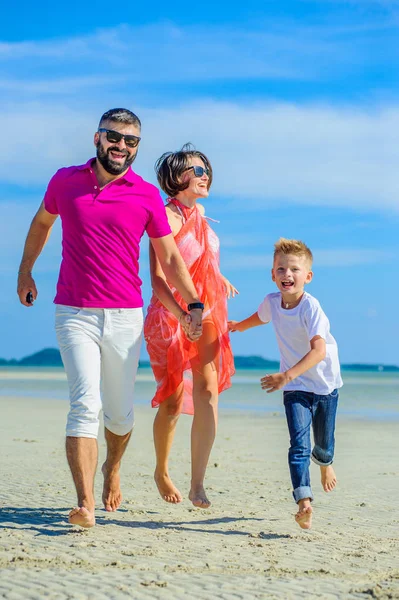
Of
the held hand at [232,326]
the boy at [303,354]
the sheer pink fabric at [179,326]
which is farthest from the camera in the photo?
the held hand at [232,326]

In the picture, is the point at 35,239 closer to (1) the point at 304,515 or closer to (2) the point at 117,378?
(2) the point at 117,378

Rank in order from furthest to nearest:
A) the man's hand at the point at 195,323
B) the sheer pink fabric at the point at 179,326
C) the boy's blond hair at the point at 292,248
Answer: the sheer pink fabric at the point at 179,326
the boy's blond hair at the point at 292,248
the man's hand at the point at 195,323

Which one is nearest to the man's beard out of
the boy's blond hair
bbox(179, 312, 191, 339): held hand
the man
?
the man

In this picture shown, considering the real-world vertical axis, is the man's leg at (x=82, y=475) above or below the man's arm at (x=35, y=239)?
below

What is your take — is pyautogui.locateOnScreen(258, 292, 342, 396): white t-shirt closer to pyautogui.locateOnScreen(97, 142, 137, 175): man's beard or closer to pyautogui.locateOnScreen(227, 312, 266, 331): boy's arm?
pyautogui.locateOnScreen(227, 312, 266, 331): boy's arm

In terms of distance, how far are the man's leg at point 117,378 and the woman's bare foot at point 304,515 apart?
126 cm

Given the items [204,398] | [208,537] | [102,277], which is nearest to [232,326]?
[204,398]

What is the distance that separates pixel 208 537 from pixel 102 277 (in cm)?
171

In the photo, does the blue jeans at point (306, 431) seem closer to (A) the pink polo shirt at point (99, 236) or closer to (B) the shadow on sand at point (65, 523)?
(B) the shadow on sand at point (65, 523)

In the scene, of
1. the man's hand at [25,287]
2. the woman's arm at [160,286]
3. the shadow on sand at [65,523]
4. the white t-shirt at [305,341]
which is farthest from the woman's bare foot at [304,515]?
the man's hand at [25,287]

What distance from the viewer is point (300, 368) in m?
5.66

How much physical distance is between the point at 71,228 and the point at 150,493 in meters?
2.49

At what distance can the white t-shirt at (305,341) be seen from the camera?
19.5 ft

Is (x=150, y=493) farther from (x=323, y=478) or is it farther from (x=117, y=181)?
(x=117, y=181)
